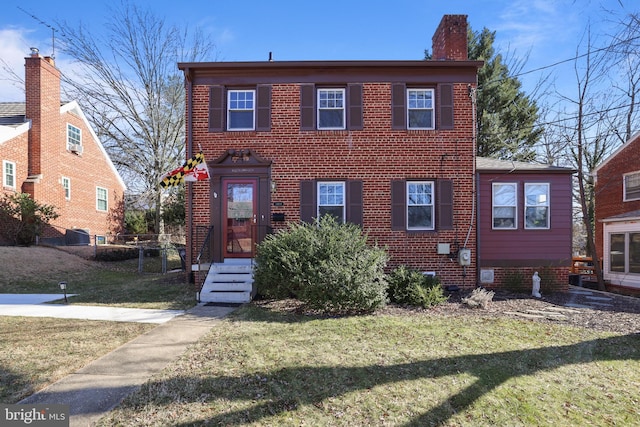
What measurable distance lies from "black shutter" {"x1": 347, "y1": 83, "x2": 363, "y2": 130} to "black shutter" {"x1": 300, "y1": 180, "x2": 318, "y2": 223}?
196cm

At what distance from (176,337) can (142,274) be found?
901 centimetres

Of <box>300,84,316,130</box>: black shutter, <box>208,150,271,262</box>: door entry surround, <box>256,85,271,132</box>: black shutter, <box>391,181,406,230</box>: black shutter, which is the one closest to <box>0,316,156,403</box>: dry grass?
<box>208,150,271,262</box>: door entry surround

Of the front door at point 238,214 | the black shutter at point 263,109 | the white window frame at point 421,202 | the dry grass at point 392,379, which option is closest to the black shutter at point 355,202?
the white window frame at point 421,202

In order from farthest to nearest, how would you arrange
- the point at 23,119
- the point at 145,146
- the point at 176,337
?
the point at 145,146 < the point at 23,119 < the point at 176,337

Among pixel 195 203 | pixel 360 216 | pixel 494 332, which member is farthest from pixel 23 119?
pixel 494 332

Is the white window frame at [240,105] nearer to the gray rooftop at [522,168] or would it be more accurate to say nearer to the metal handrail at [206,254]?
the metal handrail at [206,254]

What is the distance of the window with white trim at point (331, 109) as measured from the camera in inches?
409

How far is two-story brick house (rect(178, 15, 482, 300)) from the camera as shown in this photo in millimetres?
10156

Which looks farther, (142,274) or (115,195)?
Result: (115,195)

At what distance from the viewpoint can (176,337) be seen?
5.64 meters

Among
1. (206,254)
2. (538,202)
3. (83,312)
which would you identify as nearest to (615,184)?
(538,202)

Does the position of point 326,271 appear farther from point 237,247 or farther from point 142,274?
point 142,274

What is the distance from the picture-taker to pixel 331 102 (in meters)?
10.4

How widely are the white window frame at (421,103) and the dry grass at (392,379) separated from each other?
6056mm
